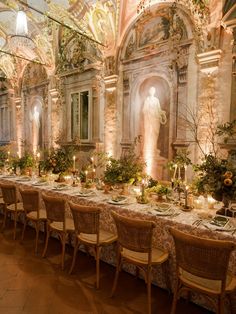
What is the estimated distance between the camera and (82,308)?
3.13 metres

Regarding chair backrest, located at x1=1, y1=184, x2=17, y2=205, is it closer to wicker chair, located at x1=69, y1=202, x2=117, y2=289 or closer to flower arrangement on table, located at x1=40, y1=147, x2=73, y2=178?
flower arrangement on table, located at x1=40, y1=147, x2=73, y2=178

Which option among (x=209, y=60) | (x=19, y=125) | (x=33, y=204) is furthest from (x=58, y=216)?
(x=19, y=125)

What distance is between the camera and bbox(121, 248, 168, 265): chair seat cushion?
309cm

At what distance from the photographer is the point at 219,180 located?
3.25 meters

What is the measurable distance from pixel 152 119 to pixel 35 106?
21.7ft

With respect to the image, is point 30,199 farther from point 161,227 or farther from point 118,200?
point 161,227

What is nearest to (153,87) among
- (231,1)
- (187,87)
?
(187,87)

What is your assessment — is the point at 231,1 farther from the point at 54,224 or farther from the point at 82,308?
the point at 82,308

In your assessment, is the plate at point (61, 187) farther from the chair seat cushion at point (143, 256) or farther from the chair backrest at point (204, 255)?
the chair backrest at point (204, 255)

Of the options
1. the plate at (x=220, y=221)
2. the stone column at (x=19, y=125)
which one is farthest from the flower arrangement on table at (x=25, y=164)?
the stone column at (x=19, y=125)

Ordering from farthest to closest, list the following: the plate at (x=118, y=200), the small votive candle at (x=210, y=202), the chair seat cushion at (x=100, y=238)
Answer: the plate at (x=118, y=200)
the small votive candle at (x=210, y=202)
the chair seat cushion at (x=100, y=238)

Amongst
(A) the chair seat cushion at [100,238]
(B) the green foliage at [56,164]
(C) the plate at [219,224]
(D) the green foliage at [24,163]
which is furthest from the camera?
(D) the green foliage at [24,163]

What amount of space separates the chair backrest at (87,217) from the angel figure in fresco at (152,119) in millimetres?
4104

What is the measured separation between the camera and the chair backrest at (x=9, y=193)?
5230 mm
